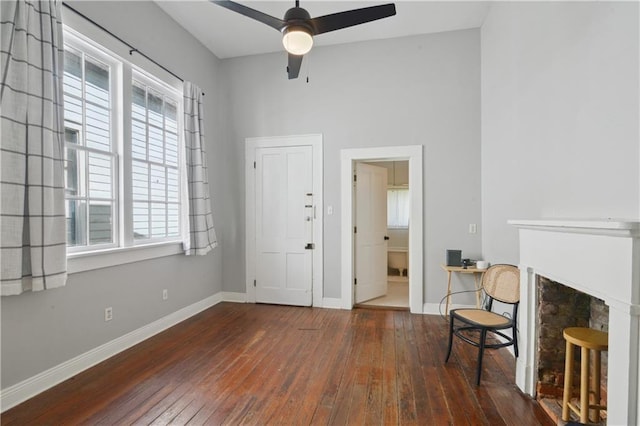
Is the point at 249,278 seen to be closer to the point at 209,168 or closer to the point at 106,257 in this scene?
the point at 209,168

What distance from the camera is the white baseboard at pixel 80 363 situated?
6.50ft

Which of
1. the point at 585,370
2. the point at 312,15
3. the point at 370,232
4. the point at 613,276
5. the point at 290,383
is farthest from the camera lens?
the point at 370,232

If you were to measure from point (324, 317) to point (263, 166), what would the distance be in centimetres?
226

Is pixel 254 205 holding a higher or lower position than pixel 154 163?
lower

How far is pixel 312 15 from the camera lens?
343 cm

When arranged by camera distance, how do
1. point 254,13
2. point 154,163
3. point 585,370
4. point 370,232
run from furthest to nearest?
point 370,232, point 154,163, point 254,13, point 585,370

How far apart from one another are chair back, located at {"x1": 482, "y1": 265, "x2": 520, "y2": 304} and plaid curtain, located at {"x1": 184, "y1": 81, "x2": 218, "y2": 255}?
10.4ft

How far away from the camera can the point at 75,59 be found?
246cm

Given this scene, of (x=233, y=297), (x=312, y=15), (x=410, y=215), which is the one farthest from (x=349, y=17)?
(x=233, y=297)

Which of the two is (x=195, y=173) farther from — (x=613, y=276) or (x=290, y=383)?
(x=613, y=276)

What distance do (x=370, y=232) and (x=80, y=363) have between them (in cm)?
350

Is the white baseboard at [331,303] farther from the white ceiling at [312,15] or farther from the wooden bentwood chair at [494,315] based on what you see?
the white ceiling at [312,15]

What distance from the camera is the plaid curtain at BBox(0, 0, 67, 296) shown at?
1877 mm

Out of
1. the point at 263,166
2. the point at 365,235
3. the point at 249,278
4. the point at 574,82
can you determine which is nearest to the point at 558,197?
the point at 574,82
